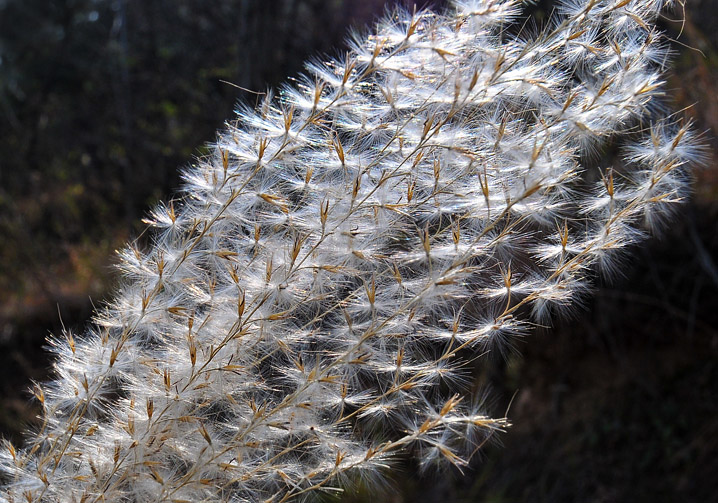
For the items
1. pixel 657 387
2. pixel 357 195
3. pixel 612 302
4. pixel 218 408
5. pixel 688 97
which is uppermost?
pixel 357 195

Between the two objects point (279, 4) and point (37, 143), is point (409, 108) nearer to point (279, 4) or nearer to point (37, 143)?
point (279, 4)

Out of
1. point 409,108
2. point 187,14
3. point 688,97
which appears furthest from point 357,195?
point 187,14

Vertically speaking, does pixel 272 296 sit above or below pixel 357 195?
below

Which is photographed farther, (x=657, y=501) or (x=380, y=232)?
(x=657, y=501)

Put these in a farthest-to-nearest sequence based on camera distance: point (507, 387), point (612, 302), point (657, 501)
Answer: point (507, 387)
point (612, 302)
point (657, 501)

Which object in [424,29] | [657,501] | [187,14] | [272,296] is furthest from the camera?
[187,14]

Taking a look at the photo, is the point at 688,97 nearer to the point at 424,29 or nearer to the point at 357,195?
the point at 424,29

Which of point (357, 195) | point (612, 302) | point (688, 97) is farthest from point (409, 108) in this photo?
point (612, 302)
